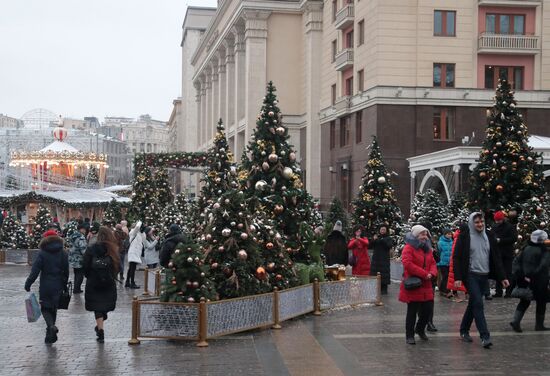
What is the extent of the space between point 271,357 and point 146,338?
2178 mm

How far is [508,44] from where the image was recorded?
3912 cm

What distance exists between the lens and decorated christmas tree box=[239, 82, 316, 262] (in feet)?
54.6

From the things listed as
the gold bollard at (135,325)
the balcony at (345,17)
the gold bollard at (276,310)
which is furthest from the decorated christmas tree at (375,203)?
the gold bollard at (135,325)

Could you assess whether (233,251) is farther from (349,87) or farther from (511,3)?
(349,87)

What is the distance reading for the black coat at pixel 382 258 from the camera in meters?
17.3

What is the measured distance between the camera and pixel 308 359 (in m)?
10.2

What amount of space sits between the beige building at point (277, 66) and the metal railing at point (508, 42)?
50.2ft

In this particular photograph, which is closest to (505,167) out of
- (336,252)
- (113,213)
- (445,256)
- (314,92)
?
(445,256)

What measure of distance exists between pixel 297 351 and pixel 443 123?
99.7 ft

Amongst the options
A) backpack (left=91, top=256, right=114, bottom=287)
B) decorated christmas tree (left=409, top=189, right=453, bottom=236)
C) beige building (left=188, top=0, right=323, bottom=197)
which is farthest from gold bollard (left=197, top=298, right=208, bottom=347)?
beige building (left=188, top=0, right=323, bottom=197)

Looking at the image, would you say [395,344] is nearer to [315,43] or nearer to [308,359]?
[308,359]

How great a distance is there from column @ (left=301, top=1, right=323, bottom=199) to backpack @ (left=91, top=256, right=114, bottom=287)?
40.8m

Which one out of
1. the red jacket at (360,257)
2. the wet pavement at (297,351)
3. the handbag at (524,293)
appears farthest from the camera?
the red jacket at (360,257)

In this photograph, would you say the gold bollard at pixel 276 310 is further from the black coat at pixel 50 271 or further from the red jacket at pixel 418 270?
the black coat at pixel 50 271
